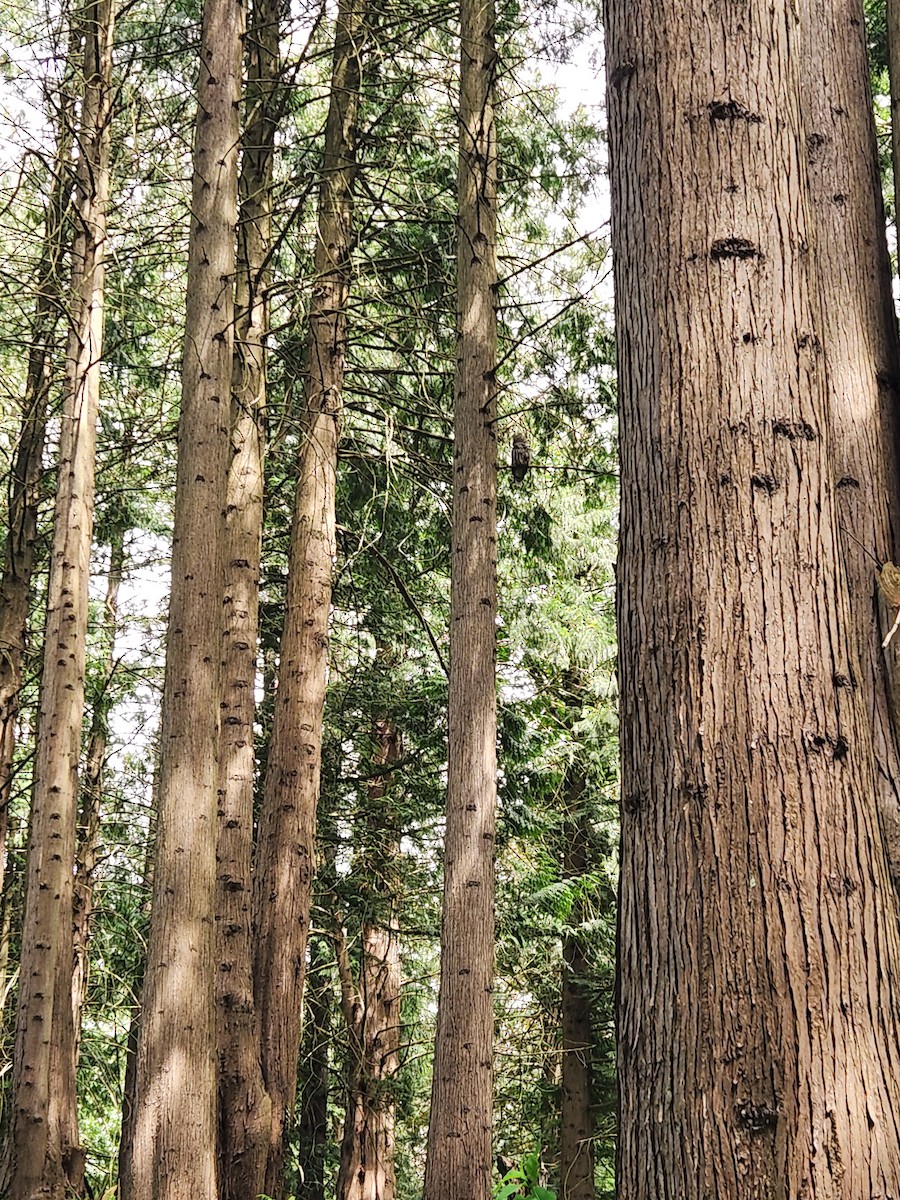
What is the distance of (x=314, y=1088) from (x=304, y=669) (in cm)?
689

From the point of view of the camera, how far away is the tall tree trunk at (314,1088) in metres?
13.2

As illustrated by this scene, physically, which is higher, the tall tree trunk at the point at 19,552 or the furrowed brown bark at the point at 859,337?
the tall tree trunk at the point at 19,552

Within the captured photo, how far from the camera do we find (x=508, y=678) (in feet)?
46.1

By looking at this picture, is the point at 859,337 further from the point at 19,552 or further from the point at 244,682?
the point at 19,552

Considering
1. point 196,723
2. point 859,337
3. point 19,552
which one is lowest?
point 196,723

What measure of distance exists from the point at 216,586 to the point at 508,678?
26.6 feet

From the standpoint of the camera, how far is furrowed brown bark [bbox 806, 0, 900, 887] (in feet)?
7.75

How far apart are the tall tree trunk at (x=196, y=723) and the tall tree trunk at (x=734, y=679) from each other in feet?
14.0

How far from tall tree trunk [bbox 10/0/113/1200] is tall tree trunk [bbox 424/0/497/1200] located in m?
2.91

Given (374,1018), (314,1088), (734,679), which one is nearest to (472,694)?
(734,679)

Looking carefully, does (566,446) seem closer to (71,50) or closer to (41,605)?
(71,50)

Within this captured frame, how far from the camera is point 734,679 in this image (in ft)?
5.98

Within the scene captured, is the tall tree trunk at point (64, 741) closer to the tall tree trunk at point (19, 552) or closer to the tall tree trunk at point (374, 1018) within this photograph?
the tall tree trunk at point (19, 552)

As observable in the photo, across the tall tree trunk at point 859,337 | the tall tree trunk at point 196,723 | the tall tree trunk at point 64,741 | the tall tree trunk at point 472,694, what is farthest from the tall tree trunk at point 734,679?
the tall tree trunk at point 64,741
